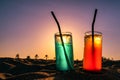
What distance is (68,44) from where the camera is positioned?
191 inches

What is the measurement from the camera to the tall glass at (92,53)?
15.6 feet

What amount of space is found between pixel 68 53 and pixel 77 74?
0.46m

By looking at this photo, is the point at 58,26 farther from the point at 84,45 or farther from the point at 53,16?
the point at 84,45

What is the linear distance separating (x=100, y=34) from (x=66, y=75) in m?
0.97

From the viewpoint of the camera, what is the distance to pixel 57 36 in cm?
493

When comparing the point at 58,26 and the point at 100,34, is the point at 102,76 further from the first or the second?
the point at 58,26

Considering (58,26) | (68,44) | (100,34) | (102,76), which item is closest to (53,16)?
(58,26)

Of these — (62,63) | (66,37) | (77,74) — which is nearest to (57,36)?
(66,37)

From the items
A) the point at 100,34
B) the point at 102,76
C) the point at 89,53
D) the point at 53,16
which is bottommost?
the point at 102,76

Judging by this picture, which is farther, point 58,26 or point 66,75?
point 58,26

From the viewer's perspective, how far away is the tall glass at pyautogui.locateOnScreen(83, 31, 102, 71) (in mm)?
4742

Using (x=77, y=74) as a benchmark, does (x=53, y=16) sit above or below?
above

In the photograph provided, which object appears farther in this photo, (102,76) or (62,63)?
(62,63)

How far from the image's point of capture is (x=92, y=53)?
15.5 ft
